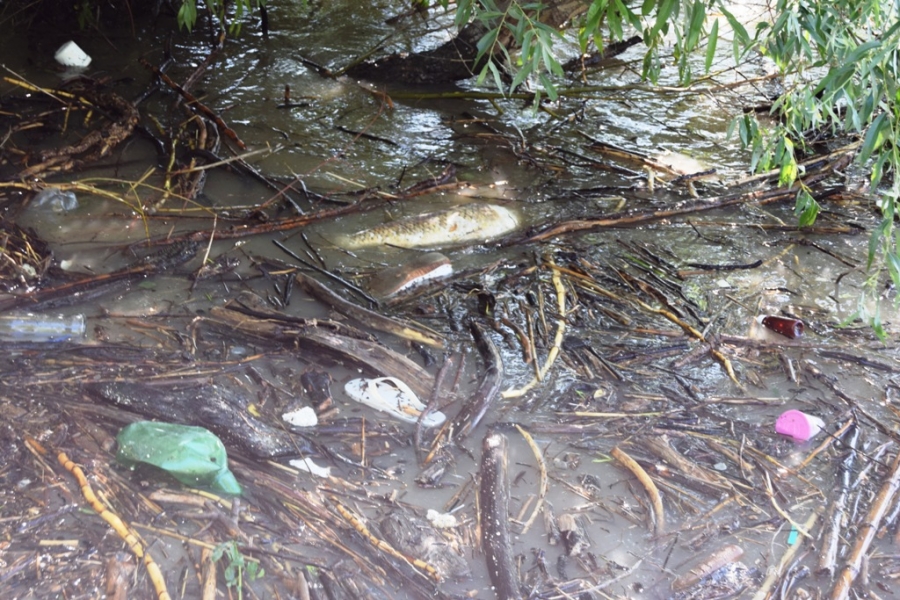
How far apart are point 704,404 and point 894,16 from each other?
172 centimetres

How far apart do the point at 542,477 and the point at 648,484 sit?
0.40 m

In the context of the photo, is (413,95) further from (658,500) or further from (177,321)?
(658,500)

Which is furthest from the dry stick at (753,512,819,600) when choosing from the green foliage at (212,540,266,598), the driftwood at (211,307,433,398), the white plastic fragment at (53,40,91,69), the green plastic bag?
the white plastic fragment at (53,40,91,69)

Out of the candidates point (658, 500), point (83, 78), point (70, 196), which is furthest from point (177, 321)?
point (83, 78)

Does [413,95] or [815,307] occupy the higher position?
[413,95]

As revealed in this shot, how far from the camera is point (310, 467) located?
277 cm

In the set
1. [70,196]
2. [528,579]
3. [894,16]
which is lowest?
[528,579]

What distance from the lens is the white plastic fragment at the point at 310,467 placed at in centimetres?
275

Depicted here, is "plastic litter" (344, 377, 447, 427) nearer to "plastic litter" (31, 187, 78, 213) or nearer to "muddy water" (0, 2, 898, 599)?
"muddy water" (0, 2, 898, 599)

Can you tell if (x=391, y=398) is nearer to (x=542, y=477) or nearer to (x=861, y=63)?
(x=542, y=477)

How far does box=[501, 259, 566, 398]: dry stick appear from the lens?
3.28m

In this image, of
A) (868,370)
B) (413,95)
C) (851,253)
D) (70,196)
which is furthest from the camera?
(413,95)

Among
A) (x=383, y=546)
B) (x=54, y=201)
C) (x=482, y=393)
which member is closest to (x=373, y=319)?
(x=482, y=393)

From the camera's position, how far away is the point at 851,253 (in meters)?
4.64
